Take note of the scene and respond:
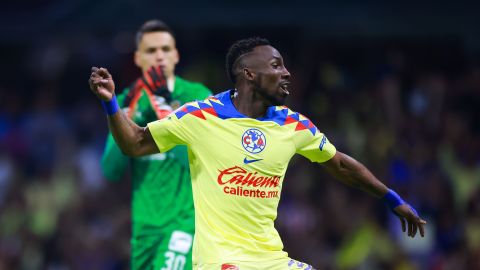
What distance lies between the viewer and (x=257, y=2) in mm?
13281

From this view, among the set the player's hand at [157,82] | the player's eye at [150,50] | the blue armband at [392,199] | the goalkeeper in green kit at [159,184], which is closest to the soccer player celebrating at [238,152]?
the blue armband at [392,199]

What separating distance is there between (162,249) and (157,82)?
1.32m

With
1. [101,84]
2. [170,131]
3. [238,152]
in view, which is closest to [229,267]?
[238,152]

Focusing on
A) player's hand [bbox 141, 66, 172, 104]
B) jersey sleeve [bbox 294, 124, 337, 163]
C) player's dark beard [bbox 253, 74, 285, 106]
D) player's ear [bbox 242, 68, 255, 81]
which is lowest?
jersey sleeve [bbox 294, 124, 337, 163]

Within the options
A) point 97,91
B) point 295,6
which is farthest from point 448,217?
point 97,91

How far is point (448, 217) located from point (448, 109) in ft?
5.66

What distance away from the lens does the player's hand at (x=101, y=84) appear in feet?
18.3

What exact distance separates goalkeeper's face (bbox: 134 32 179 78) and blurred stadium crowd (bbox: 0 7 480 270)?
4375 millimetres

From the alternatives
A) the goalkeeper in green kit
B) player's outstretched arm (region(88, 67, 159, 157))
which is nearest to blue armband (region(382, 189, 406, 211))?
player's outstretched arm (region(88, 67, 159, 157))

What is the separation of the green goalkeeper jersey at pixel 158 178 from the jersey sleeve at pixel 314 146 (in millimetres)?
1464

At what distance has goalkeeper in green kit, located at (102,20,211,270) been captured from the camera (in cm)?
744

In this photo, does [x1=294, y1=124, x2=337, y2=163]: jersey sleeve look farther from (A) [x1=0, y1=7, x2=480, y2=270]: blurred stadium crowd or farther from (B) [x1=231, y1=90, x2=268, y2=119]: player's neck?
(A) [x1=0, y1=7, x2=480, y2=270]: blurred stadium crowd

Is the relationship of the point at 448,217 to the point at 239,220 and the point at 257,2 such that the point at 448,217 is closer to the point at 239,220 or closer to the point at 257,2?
the point at 257,2

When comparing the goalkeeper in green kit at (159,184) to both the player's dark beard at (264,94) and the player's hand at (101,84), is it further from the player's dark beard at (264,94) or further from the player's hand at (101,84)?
the player's hand at (101,84)
